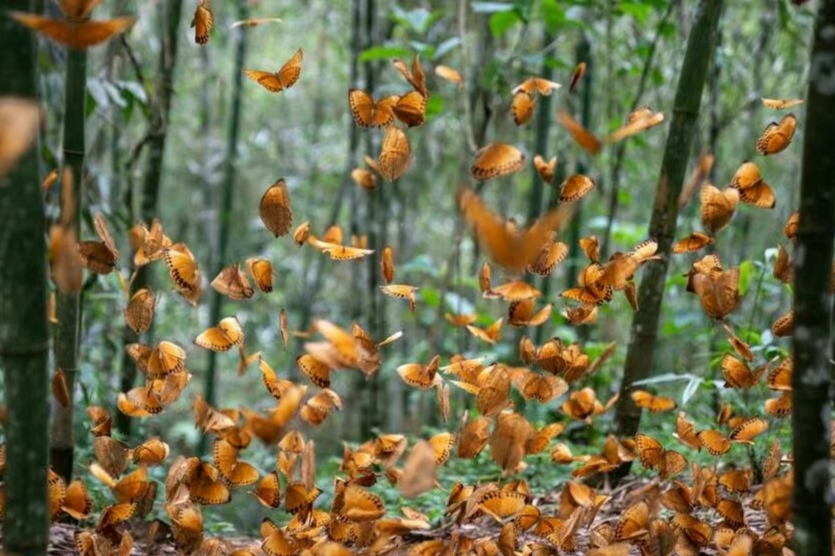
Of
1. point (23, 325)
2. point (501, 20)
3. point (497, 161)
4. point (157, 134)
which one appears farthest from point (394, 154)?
point (501, 20)

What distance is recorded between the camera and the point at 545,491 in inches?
98.7

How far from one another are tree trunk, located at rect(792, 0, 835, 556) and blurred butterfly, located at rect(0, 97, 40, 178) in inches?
36.5

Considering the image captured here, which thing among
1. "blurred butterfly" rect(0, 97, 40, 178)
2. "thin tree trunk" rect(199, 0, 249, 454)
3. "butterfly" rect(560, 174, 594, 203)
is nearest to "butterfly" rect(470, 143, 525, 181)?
"butterfly" rect(560, 174, 594, 203)

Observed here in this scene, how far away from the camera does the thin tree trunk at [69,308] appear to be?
185 cm

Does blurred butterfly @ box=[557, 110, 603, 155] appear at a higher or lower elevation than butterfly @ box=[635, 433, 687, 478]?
higher

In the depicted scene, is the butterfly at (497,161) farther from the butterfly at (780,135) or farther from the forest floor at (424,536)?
the forest floor at (424,536)

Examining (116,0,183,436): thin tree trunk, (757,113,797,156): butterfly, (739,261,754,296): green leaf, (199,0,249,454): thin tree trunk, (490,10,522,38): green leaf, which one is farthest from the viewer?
(199,0,249,454): thin tree trunk

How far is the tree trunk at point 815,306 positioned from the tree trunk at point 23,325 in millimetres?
967

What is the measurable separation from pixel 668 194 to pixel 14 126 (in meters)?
1.61

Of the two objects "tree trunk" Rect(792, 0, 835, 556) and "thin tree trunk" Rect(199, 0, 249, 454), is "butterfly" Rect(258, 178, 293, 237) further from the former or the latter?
"thin tree trunk" Rect(199, 0, 249, 454)

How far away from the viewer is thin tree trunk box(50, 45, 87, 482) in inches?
72.8

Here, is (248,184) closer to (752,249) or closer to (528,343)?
(752,249)

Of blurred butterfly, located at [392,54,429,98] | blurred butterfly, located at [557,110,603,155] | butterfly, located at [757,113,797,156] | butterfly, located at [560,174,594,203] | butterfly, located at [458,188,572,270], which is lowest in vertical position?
butterfly, located at [458,188,572,270]

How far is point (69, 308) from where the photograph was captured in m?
1.97
